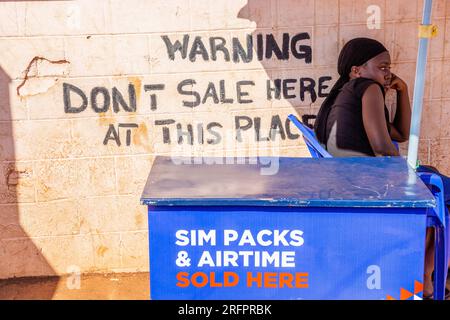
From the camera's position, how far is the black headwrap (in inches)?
174

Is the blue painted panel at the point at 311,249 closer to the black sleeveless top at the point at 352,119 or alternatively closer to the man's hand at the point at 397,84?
the black sleeveless top at the point at 352,119

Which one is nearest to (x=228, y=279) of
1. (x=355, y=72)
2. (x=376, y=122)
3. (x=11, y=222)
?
(x=376, y=122)

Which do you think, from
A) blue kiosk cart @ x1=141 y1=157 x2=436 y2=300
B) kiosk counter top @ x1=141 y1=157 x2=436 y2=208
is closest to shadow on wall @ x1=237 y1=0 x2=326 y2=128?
kiosk counter top @ x1=141 y1=157 x2=436 y2=208

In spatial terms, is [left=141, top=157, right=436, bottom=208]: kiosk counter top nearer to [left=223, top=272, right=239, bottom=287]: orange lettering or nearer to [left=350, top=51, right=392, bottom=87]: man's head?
[left=223, top=272, right=239, bottom=287]: orange lettering

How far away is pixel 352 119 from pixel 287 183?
129 centimetres

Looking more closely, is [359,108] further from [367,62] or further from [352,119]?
[367,62]

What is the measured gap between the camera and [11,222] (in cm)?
510

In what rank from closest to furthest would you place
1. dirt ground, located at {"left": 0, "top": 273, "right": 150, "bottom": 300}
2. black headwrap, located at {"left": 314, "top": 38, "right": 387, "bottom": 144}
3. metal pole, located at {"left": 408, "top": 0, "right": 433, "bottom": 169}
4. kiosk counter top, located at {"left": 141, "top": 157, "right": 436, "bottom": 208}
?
kiosk counter top, located at {"left": 141, "top": 157, "right": 436, "bottom": 208} < metal pole, located at {"left": 408, "top": 0, "right": 433, "bottom": 169} < black headwrap, located at {"left": 314, "top": 38, "right": 387, "bottom": 144} < dirt ground, located at {"left": 0, "top": 273, "right": 150, "bottom": 300}

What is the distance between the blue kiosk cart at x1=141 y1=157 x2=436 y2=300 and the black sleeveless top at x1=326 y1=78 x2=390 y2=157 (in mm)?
1241

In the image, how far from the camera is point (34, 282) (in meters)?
5.20

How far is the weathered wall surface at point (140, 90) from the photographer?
16.0 feet

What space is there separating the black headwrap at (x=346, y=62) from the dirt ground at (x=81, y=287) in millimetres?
1753
